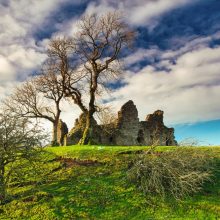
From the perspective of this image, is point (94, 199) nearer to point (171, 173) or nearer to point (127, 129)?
point (171, 173)

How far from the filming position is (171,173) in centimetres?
1953

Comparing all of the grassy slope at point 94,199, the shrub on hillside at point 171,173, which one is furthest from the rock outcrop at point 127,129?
the shrub on hillside at point 171,173

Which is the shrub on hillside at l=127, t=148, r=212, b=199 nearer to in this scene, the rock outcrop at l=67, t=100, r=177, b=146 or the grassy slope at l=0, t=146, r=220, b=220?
the grassy slope at l=0, t=146, r=220, b=220

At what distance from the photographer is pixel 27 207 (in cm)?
1859

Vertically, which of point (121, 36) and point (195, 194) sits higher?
point (121, 36)

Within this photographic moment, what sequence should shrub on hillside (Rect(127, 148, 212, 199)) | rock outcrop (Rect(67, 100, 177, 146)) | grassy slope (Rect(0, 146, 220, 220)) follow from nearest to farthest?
grassy slope (Rect(0, 146, 220, 220)) → shrub on hillside (Rect(127, 148, 212, 199)) → rock outcrop (Rect(67, 100, 177, 146))

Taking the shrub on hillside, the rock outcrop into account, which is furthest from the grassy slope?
the rock outcrop

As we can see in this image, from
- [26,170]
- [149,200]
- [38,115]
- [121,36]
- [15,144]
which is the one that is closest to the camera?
[149,200]

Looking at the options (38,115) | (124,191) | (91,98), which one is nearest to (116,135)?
(38,115)

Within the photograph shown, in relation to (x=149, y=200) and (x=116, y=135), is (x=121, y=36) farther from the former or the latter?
(x=149, y=200)

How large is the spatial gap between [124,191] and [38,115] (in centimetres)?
2932

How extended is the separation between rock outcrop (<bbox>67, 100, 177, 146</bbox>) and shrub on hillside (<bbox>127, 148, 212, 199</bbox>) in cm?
2617

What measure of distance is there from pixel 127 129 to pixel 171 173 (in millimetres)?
32233

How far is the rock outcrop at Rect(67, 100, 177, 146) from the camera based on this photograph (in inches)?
1893
